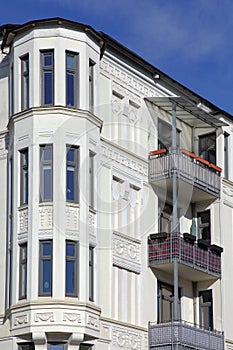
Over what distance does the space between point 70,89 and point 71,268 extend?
657 centimetres

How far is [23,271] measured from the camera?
111 feet

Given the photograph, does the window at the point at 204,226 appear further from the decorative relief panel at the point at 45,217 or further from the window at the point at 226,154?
the decorative relief panel at the point at 45,217

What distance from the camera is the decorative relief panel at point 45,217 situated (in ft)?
111

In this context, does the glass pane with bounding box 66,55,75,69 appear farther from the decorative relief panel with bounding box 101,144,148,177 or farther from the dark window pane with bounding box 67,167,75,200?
the dark window pane with bounding box 67,167,75,200

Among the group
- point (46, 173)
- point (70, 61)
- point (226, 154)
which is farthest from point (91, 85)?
point (226, 154)

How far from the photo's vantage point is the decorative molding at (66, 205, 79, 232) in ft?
112

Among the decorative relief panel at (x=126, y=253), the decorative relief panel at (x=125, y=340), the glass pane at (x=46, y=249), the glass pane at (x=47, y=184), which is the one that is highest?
the glass pane at (x=47, y=184)

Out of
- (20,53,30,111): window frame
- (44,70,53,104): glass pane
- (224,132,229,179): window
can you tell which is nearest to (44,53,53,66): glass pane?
(44,70,53,104): glass pane

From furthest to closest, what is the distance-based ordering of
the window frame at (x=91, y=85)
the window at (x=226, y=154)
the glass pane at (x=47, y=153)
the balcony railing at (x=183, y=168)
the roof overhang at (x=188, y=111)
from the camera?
the window at (x=226, y=154), the roof overhang at (x=188, y=111), the balcony railing at (x=183, y=168), the window frame at (x=91, y=85), the glass pane at (x=47, y=153)

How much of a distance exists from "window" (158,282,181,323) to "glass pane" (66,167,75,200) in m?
6.89

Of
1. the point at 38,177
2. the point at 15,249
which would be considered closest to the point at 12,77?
the point at 38,177

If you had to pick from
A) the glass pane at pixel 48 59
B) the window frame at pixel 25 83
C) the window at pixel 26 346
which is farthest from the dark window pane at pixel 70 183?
the window at pixel 26 346

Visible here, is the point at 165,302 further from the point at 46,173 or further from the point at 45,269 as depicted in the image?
the point at 46,173

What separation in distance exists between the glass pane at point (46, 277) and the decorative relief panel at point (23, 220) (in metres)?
1.57
